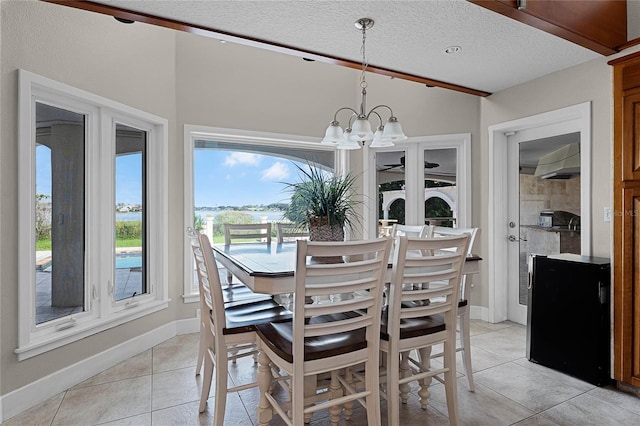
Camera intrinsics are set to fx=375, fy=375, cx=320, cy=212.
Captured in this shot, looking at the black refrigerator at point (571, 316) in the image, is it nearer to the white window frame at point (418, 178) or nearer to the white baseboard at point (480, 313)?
the white baseboard at point (480, 313)

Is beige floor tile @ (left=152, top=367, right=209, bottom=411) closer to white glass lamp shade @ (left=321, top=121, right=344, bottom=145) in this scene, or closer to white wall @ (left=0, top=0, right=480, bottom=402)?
white wall @ (left=0, top=0, right=480, bottom=402)

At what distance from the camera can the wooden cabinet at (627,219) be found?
244cm

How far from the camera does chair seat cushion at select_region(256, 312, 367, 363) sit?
5.53 feet

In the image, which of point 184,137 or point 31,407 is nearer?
point 31,407

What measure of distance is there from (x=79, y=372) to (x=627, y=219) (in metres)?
3.91

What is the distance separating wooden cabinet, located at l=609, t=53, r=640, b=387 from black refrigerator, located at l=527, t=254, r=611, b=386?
0.25 ft

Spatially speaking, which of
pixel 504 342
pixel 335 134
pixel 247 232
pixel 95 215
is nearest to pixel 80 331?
pixel 95 215

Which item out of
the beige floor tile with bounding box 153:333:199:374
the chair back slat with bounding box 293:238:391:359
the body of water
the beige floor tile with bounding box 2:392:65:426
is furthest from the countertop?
the beige floor tile with bounding box 2:392:65:426

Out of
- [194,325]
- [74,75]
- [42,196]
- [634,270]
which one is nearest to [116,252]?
[42,196]

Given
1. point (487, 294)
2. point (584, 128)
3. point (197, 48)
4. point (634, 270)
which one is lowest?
point (487, 294)

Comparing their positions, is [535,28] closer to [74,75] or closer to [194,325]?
[74,75]

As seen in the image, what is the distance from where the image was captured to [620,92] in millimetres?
2504

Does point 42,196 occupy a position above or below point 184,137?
below

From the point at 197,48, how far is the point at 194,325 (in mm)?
2758
